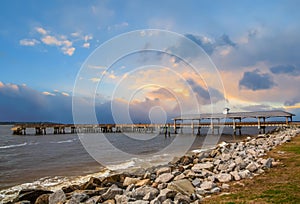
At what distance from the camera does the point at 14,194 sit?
30.6 ft

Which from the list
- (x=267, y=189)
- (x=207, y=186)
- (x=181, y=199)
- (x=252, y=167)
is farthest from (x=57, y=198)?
(x=252, y=167)

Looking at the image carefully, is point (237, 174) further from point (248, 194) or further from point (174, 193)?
point (174, 193)

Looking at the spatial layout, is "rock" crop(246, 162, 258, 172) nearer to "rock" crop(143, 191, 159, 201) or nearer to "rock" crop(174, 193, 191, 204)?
"rock" crop(174, 193, 191, 204)

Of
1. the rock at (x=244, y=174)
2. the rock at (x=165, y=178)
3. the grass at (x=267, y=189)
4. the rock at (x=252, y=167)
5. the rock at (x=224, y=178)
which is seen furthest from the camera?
the rock at (x=252, y=167)

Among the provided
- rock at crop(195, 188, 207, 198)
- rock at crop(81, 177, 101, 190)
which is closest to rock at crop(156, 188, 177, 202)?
rock at crop(195, 188, 207, 198)

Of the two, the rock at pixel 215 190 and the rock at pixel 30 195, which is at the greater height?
the rock at pixel 215 190

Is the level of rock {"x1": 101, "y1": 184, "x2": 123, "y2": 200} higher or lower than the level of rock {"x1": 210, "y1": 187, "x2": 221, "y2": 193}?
lower

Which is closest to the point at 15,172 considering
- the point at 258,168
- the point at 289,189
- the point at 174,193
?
the point at 174,193

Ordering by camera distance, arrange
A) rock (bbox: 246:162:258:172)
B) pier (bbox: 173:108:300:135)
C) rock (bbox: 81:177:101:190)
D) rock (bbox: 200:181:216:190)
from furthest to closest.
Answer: pier (bbox: 173:108:300:135) < rock (bbox: 246:162:258:172) < rock (bbox: 81:177:101:190) < rock (bbox: 200:181:216:190)

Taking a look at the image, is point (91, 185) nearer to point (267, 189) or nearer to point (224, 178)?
point (224, 178)

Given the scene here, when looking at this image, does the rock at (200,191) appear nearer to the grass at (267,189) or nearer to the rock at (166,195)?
the grass at (267,189)

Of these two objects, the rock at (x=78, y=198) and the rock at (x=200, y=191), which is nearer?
the rock at (x=78, y=198)

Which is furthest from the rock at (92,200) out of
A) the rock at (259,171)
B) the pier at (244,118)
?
the pier at (244,118)

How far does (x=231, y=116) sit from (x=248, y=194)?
142ft
